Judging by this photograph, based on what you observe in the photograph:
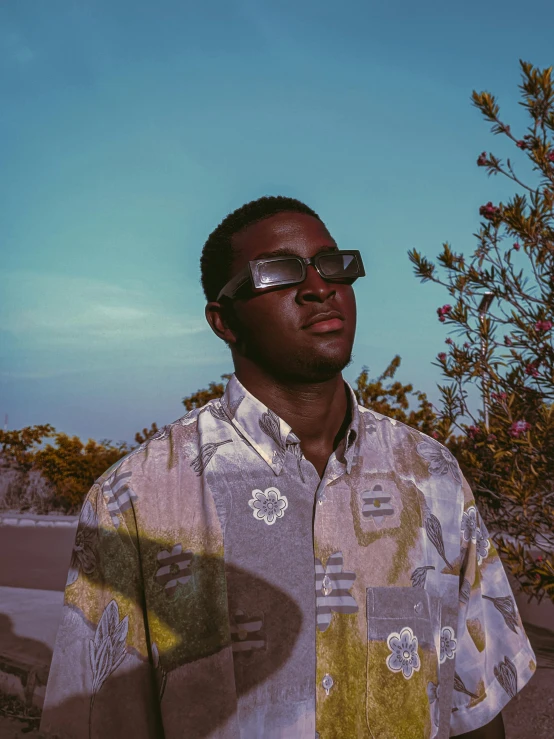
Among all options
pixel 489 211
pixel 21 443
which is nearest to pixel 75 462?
pixel 21 443

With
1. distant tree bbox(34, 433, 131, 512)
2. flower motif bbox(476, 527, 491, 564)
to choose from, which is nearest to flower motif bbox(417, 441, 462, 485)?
flower motif bbox(476, 527, 491, 564)

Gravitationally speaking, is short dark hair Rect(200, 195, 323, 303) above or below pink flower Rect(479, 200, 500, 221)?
below

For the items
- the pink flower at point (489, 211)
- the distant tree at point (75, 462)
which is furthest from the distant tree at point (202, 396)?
the pink flower at point (489, 211)

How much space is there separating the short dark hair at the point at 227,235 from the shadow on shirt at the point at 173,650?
3.42 ft

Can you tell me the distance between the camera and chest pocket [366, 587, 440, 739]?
1713mm

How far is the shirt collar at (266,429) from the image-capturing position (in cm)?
190

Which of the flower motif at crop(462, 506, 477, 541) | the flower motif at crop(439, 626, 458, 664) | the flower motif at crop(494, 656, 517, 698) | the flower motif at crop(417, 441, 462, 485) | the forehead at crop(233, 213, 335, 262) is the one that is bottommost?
the flower motif at crop(494, 656, 517, 698)

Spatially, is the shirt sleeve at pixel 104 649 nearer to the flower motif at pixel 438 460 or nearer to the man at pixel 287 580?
the man at pixel 287 580

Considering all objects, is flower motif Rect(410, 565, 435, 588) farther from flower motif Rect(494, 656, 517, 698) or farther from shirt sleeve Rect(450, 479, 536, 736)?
flower motif Rect(494, 656, 517, 698)

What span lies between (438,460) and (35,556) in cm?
928

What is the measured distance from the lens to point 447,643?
192 centimetres

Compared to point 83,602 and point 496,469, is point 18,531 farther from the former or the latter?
point 83,602

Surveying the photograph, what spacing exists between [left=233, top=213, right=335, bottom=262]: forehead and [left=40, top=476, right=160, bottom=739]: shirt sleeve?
966 millimetres

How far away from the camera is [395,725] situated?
1.72 meters
